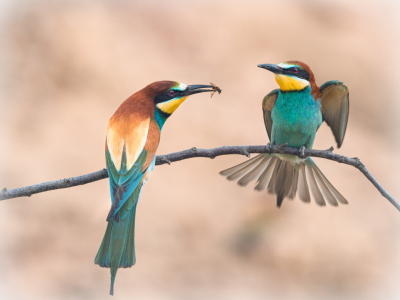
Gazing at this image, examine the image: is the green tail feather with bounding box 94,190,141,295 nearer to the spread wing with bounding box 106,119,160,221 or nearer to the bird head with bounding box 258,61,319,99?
the spread wing with bounding box 106,119,160,221

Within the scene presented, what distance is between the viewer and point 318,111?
1.64 metres

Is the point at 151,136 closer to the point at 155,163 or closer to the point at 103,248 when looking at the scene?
the point at 155,163

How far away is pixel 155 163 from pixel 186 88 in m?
0.27

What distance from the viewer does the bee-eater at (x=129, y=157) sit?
3.54 ft

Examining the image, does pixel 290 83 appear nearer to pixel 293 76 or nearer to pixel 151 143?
pixel 293 76

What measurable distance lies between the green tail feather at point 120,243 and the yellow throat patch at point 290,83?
731 mm

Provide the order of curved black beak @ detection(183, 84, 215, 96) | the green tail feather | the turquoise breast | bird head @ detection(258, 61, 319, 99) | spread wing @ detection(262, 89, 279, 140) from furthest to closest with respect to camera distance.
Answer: spread wing @ detection(262, 89, 279, 140), the turquoise breast, bird head @ detection(258, 61, 319, 99), curved black beak @ detection(183, 84, 215, 96), the green tail feather

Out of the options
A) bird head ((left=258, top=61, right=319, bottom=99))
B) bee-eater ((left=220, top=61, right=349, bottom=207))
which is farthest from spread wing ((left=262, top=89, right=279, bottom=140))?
bird head ((left=258, top=61, right=319, bottom=99))

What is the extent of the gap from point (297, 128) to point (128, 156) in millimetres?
794

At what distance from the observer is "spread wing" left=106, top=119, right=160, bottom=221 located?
43.0 inches

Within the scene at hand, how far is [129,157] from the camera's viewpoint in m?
1.13

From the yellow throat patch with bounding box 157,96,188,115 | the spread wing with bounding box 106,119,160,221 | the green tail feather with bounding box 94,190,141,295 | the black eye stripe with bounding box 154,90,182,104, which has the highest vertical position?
the black eye stripe with bounding box 154,90,182,104

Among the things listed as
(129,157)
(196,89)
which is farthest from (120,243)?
(196,89)

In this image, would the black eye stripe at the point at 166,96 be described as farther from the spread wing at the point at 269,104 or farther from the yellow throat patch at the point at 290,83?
the spread wing at the point at 269,104
